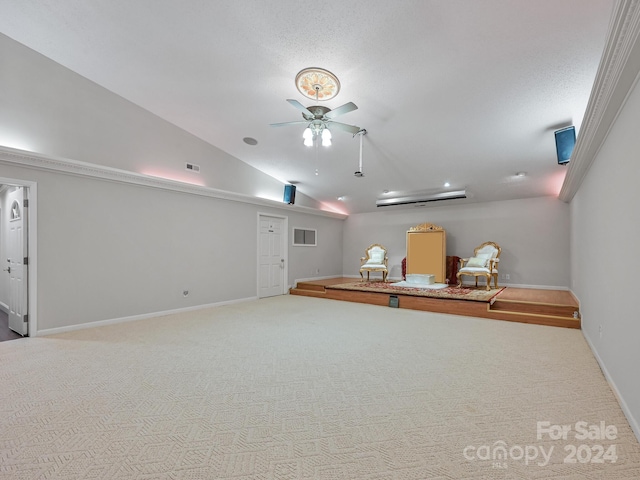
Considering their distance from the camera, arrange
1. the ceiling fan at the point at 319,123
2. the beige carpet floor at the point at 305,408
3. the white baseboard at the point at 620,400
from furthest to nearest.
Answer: the ceiling fan at the point at 319,123
the white baseboard at the point at 620,400
the beige carpet floor at the point at 305,408

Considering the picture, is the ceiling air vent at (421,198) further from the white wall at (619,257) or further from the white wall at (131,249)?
the white wall at (619,257)

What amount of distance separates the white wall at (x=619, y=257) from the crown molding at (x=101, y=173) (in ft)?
18.8

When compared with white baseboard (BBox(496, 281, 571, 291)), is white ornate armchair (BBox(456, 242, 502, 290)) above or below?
above

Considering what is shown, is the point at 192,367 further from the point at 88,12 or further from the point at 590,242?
the point at 590,242

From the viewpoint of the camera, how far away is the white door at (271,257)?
726 cm

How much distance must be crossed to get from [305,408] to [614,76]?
121 inches

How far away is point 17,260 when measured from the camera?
4.17 meters

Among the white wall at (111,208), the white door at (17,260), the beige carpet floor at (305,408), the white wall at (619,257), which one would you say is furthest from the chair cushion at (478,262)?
the white door at (17,260)

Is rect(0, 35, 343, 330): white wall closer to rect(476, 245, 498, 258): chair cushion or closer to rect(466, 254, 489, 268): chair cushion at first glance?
rect(466, 254, 489, 268): chair cushion

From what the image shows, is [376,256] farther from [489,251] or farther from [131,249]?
[131,249]

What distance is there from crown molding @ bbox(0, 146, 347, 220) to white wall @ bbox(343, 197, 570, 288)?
14.5 feet

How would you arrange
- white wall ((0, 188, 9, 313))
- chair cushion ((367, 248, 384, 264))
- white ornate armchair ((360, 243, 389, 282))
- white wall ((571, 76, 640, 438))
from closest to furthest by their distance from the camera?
white wall ((571, 76, 640, 438)), white wall ((0, 188, 9, 313)), white ornate armchair ((360, 243, 389, 282)), chair cushion ((367, 248, 384, 264))

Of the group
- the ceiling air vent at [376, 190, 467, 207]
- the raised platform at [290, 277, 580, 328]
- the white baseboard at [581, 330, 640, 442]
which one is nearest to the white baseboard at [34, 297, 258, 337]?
the raised platform at [290, 277, 580, 328]

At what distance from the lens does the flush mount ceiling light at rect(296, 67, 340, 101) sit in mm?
3768
